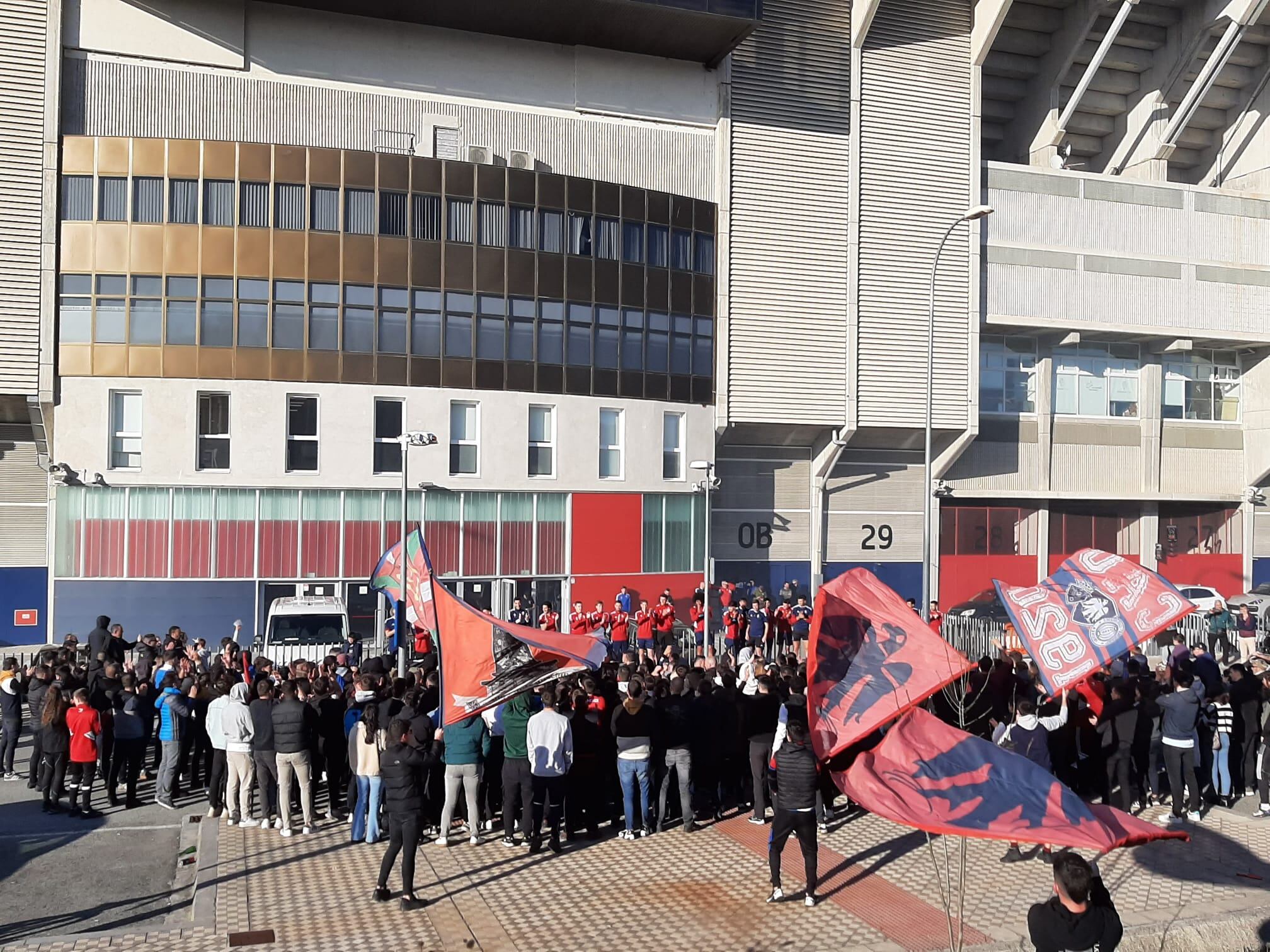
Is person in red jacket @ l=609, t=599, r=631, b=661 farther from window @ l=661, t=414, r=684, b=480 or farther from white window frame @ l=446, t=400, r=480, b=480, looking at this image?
window @ l=661, t=414, r=684, b=480

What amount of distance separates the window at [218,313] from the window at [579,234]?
9.12 m

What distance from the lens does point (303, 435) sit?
103ft

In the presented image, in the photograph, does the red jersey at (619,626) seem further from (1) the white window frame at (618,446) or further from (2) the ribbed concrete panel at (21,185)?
(2) the ribbed concrete panel at (21,185)

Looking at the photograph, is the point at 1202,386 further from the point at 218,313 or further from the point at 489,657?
the point at 489,657

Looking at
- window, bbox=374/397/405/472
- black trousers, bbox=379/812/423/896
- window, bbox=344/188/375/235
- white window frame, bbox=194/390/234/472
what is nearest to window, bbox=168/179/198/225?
window, bbox=344/188/375/235

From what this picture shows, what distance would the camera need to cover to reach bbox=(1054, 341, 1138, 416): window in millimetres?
42375

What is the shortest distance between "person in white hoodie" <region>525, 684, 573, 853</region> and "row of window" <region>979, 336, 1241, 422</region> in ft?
100

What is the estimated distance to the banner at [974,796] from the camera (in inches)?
305

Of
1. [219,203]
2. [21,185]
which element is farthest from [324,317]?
[21,185]

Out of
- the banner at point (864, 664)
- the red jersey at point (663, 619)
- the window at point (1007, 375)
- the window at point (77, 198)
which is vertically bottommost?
the red jersey at point (663, 619)

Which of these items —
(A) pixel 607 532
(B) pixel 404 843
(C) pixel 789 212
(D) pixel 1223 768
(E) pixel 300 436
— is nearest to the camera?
(B) pixel 404 843

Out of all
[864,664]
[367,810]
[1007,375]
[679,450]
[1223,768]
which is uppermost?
[1007,375]

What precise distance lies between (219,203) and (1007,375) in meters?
25.8

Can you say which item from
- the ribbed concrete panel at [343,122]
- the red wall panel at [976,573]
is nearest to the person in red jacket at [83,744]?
the ribbed concrete panel at [343,122]
